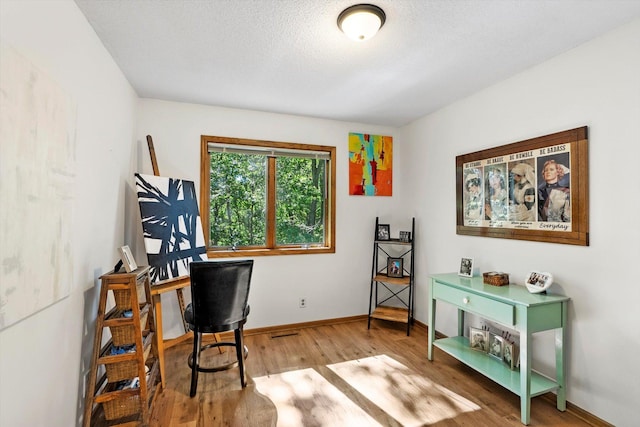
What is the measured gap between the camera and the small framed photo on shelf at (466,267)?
2842 millimetres

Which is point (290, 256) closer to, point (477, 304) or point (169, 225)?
point (169, 225)

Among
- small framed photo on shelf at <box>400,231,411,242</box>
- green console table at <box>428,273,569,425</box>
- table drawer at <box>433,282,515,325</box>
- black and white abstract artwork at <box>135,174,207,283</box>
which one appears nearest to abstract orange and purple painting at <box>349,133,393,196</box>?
small framed photo on shelf at <box>400,231,411,242</box>

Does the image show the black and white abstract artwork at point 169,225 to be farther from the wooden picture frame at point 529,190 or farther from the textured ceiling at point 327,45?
the wooden picture frame at point 529,190

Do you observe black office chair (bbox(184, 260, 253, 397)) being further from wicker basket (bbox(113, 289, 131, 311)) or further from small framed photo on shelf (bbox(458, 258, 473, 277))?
small framed photo on shelf (bbox(458, 258, 473, 277))

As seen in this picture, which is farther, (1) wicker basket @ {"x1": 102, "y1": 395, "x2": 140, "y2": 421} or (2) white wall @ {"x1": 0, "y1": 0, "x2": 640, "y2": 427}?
(1) wicker basket @ {"x1": 102, "y1": 395, "x2": 140, "y2": 421}

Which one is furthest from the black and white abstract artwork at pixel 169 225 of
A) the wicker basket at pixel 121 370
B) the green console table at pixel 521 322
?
the green console table at pixel 521 322

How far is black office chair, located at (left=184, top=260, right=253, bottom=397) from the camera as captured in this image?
2.28 meters

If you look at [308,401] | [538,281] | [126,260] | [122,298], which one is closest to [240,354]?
[308,401]

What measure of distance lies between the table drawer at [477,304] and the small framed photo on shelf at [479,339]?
376mm

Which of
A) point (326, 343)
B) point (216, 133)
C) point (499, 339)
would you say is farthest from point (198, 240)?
point (499, 339)

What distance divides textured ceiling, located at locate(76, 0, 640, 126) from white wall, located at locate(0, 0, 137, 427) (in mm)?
276

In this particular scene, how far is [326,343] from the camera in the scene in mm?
3236

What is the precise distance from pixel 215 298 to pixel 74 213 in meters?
1.04

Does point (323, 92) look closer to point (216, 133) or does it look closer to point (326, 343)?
point (216, 133)
